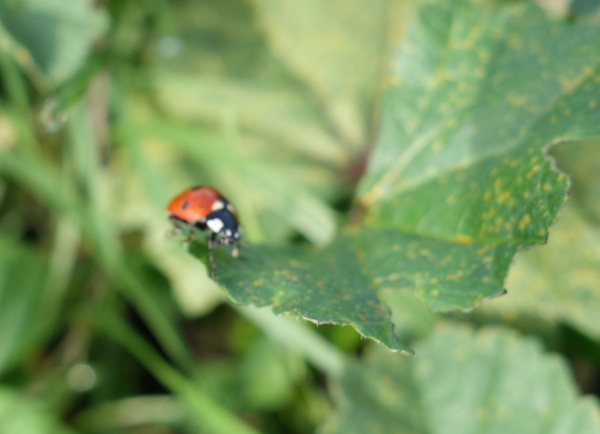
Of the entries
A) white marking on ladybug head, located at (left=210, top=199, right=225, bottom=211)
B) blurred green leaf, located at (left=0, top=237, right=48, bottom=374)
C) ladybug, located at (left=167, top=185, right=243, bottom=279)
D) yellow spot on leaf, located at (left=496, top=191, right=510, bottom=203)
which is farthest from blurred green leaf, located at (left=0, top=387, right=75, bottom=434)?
yellow spot on leaf, located at (left=496, top=191, right=510, bottom=203)

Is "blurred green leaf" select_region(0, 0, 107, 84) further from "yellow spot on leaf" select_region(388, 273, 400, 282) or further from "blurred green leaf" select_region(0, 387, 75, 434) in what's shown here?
"yellow spot on leaf" select_region(388, 273, 400, 282)

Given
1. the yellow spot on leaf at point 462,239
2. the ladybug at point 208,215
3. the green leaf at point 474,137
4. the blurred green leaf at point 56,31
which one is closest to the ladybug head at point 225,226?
the ladybug at point 208,215

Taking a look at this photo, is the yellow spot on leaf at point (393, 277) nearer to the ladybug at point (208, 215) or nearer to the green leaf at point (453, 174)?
the green leaf at point (453, 174)

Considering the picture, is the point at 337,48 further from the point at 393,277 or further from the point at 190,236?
the point at 393,277

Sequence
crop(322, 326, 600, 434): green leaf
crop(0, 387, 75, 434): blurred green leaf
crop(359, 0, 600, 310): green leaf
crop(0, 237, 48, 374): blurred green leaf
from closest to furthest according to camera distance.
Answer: crop(359, 0, 600, 310): green leaf, crop(322, 326, 600, 434): green leaf, crop(0, 387, 75, 434): blurred green leaf, crop(0, 237, 48, 374): blurred green leaf

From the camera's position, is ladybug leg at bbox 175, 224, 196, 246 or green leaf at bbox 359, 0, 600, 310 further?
ladybug leg at bbox 175, 224, 196, 246

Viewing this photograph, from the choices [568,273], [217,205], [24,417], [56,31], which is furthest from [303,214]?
[24,417]
